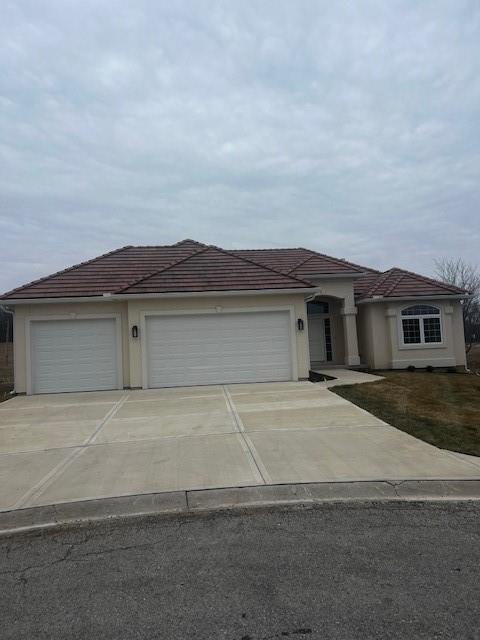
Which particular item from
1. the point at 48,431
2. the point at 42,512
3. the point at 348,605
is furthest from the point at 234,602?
the point at 48,431

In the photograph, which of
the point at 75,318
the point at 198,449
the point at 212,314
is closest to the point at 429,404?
the point at 198,449

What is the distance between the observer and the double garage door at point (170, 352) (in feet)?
45.6

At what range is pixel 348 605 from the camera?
2941 millimetres

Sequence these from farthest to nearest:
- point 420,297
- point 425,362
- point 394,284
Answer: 1. point 394,284
2. point 425,362
3. point 420,297

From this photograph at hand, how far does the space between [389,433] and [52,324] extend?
10.6 m

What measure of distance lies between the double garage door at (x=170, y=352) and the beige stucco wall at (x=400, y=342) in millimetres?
5214

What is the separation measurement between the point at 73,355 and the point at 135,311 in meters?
2.35

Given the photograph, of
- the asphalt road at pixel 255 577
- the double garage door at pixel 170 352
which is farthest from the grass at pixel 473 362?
the asphalt road at pixel 255 577

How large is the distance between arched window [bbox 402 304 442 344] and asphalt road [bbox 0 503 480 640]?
559 inches

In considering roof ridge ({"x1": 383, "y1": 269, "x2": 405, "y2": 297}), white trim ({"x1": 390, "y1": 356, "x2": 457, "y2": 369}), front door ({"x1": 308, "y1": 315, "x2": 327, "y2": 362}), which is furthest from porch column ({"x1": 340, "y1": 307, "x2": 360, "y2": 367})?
white trim ({"x1": 390, "y1": 356, "x2": 457, "y2": 369})

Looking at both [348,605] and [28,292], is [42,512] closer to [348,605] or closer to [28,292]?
[348,605]

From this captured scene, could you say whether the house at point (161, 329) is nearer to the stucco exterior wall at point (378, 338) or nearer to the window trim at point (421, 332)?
the stucco exterior wall at point (378, 338)

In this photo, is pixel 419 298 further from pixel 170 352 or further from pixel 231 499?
pixel 231 499

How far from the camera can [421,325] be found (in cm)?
1795
